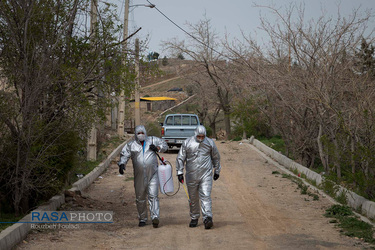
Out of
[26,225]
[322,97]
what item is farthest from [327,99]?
[26,225]

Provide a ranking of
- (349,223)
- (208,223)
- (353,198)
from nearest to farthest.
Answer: (208,223), (349,223), (353,198)

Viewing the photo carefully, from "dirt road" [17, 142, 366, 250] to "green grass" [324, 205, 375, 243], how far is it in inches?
6.9

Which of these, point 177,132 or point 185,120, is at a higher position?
point 185,120

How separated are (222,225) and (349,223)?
87.0 inches

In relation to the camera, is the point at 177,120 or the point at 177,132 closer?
the point at 177,132

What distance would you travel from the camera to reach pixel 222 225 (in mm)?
9305

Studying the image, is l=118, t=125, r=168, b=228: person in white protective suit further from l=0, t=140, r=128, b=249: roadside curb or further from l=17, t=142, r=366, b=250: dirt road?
l=0, t=140, r=128, b=249: roadside curb

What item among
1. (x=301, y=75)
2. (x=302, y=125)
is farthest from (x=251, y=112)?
(x=301, y=75)

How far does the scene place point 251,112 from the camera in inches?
1254

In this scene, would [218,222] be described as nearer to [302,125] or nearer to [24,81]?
[24,81]

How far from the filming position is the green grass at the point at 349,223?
328 inches

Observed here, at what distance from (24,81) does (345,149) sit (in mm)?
6733

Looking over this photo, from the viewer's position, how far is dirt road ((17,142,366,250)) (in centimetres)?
792

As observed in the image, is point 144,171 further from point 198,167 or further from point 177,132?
point 177,132
